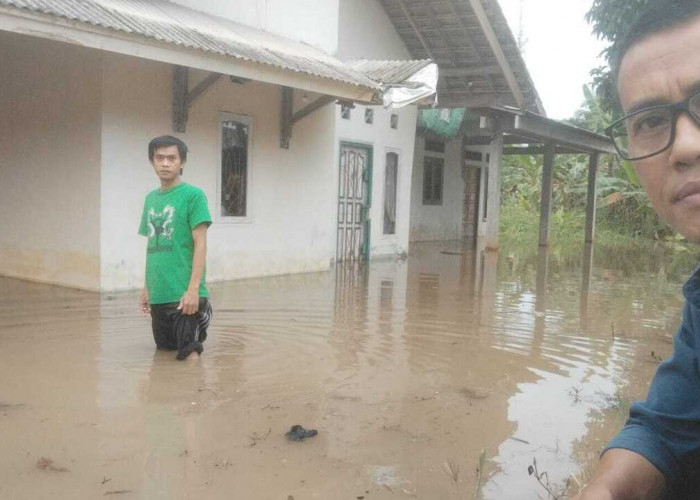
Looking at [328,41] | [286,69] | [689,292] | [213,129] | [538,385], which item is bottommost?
[538,385]

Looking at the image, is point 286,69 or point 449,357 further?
point 286,69

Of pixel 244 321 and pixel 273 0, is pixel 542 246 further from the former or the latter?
pixel 244 321

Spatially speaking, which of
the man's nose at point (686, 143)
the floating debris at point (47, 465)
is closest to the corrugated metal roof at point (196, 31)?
the floating debris at point (47, 465)

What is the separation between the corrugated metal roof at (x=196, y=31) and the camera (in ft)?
21.4

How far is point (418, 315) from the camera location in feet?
25.5

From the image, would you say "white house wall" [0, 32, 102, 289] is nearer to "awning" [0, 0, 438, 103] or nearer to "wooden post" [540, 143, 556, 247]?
"awning" [0, 0, 438, 103]

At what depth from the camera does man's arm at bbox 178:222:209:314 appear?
5125 mm

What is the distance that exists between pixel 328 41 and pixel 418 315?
565cm

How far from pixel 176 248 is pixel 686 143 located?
4.43 metres

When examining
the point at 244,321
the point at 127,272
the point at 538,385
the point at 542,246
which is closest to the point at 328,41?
the point at 127,272

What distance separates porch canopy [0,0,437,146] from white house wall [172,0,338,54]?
19cm

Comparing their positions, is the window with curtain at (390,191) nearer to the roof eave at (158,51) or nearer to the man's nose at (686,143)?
the roof eave at (158,51)

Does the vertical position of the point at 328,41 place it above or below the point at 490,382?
above

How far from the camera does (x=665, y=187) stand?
1277mm
